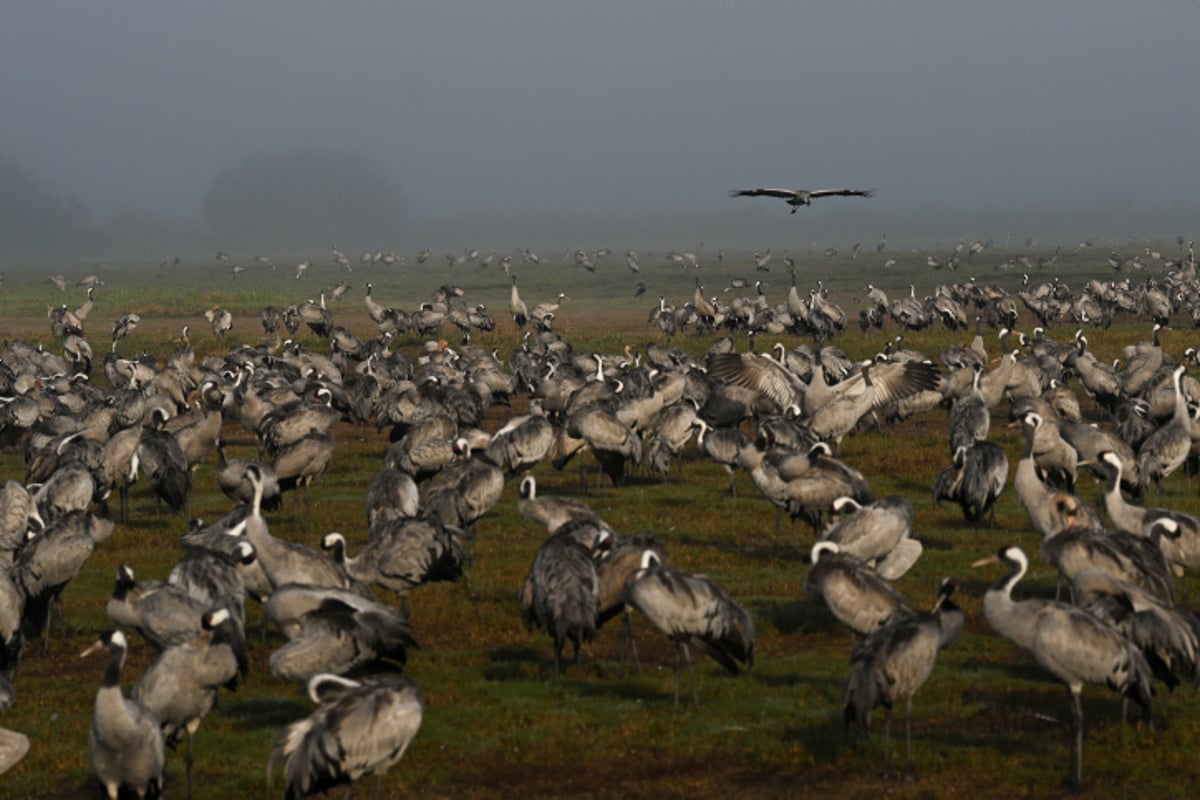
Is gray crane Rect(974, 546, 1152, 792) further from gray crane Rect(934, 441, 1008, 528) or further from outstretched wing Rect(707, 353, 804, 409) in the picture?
outstretched wing Rect(707, 353, 804, 409)

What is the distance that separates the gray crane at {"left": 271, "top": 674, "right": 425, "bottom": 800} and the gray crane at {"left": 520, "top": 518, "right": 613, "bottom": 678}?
327cm

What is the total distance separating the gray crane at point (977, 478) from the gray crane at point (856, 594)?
6.85 metres

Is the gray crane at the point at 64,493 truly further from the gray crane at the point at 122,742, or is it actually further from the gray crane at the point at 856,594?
the gray crane at the point at 856,594

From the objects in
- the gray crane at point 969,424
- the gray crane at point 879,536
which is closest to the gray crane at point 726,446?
the gray crane at point 969,424

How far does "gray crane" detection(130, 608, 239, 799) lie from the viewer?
12031mm

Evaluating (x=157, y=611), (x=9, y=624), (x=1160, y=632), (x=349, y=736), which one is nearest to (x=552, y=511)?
(x=157, y=611)

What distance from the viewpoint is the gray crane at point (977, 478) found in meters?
20.7

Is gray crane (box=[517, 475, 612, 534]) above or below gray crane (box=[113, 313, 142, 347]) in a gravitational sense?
above

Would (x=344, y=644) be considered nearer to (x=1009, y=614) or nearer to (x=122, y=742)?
(x=122, y=742)

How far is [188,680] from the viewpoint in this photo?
1215 centimetres

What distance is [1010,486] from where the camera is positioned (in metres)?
25.3

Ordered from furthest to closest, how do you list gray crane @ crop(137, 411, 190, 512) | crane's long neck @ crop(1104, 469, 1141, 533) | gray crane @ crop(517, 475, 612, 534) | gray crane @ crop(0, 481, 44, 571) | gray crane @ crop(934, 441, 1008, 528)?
gray crane @ crop(137, 411, 190, 512) → gray crane @ crop(934, 441, 1008, 528) → gray crane @ crop(517, 475, 612, 534) → gray crane @ crop(0, 481, 44, 571) → crane's long neck @ crop(1104, 469, 1141, 533)

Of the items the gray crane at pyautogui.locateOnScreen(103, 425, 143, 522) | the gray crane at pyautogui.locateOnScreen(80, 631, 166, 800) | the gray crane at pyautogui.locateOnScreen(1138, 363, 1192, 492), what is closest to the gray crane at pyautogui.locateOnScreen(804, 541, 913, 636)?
the gray crane at pyautogui.locateOnScreen(80, 631, 166, 800)

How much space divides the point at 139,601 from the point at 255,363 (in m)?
26.0
